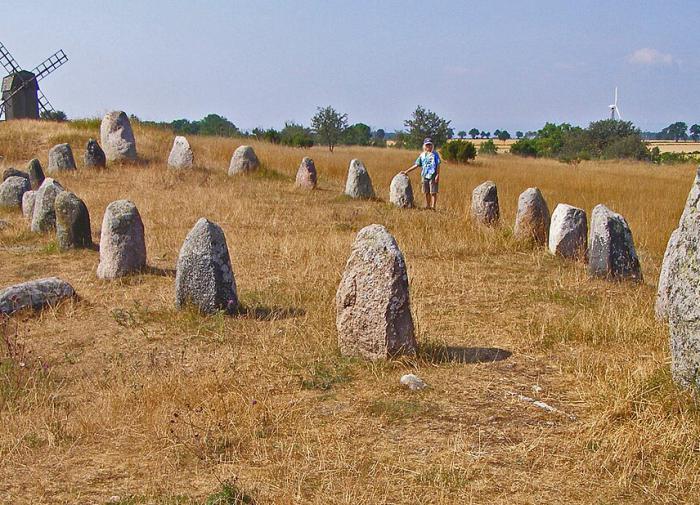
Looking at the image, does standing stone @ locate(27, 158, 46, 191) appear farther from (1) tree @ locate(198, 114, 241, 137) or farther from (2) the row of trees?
(2) the row of trees

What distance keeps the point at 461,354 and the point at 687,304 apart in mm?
2177

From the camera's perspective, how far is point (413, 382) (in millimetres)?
6023

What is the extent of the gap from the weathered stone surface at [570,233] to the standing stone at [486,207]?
3.02m

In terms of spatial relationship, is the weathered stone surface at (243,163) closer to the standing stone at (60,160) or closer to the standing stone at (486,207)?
the standing stone at (60,160)

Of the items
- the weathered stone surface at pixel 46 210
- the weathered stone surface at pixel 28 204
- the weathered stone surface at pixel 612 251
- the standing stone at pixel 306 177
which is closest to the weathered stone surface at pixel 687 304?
the weathered stone surface at pixel 612 251

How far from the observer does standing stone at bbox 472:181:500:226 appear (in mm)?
14891

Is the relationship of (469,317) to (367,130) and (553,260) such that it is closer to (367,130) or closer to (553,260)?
(553,260)

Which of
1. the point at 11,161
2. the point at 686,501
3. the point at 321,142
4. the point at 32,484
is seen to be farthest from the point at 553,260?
the point at 321,142

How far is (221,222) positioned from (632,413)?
10820 millimetres

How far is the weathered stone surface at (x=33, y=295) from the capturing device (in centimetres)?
819

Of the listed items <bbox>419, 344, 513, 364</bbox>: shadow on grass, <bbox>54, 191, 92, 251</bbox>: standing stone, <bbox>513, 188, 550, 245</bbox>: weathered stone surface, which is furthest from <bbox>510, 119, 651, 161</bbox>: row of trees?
<bbox>419, 344, 513, 364</bbox>: shadow on grass

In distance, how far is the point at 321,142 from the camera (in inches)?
2138

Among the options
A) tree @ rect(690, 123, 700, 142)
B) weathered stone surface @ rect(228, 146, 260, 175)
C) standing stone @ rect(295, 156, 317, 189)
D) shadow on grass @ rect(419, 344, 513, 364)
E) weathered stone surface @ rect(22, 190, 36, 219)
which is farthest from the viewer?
tree @ rect(690, 123, 700, 142)

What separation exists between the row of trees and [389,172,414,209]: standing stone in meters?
25.6
